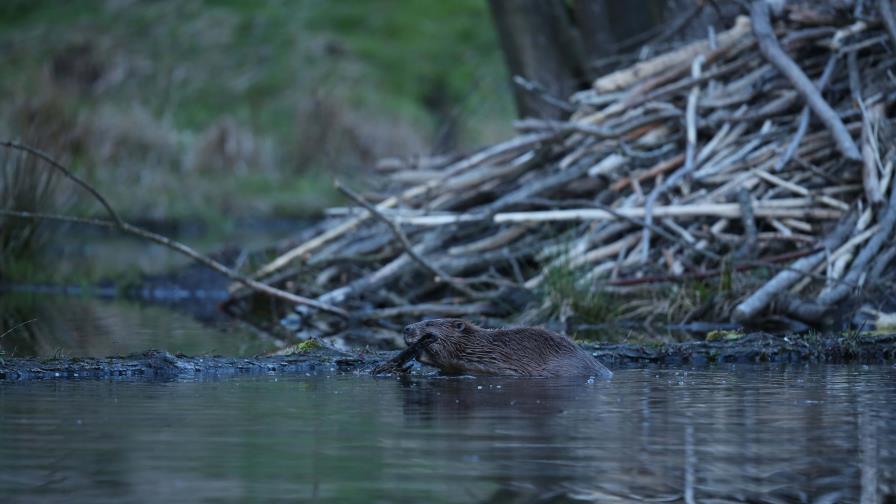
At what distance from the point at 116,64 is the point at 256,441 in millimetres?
27040

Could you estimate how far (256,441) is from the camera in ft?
14.6

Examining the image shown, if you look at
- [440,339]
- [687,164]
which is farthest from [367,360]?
[687,164]

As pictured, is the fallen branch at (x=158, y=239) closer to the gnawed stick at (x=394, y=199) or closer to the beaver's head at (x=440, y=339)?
the gnawed stick at (x=394, y=199)

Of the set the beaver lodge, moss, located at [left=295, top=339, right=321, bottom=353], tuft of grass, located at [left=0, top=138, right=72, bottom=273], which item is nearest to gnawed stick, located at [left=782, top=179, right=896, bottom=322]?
the beaver lodge

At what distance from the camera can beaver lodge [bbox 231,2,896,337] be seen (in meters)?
8.73

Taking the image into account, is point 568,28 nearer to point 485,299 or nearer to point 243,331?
point 485,299

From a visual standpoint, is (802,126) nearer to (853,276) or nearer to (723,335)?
(853,276)

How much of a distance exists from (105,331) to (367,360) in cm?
267

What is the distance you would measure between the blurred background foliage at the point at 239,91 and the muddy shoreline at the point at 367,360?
6302mm

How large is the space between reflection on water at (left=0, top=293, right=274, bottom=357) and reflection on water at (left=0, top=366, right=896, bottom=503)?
4.65 feet

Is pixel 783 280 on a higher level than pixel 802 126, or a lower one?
lower

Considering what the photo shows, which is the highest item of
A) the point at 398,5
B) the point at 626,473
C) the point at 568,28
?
the point at 398,5

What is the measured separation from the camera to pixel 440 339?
6324mm

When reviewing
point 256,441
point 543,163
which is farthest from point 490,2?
point 256,441
